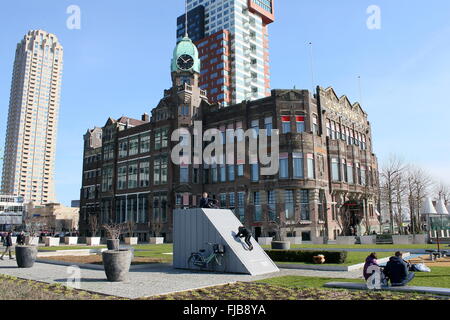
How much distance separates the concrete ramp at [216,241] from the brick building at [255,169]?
27.1 meters

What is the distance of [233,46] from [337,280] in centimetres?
12385

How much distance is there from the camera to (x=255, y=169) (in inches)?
2048

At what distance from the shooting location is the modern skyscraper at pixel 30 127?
7397 inches

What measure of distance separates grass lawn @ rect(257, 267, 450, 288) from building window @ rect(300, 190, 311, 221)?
104 feet

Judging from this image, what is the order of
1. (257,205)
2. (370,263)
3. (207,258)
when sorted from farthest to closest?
(257,205), (207,258), (370,263)

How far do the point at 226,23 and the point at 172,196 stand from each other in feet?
312

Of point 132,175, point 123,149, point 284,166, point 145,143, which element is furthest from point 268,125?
point 123,149

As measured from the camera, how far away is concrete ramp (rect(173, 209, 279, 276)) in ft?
57.4

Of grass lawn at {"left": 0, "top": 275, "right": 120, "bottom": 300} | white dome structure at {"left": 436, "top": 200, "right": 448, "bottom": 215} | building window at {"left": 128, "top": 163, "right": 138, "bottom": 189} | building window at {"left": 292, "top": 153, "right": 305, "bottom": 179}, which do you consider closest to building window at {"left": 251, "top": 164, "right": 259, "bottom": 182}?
building window at {"left": 292, "top": 153, "right": 305, "bottom": 179}

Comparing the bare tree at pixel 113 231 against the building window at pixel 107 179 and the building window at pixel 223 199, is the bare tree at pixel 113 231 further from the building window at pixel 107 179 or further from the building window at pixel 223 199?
the building window at pixel 223 199

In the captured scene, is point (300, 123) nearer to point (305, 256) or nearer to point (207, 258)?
point (305, 256)

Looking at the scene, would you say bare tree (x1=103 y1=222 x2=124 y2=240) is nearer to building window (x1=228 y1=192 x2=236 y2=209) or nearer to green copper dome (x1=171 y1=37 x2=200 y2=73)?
building window (x1=228 y1=192 x2=236 y2=209)

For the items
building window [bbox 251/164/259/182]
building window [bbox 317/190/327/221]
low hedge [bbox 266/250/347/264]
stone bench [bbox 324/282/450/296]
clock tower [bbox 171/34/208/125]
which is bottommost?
stone bench [bbox 324/282/450/296]

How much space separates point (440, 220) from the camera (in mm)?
45125
